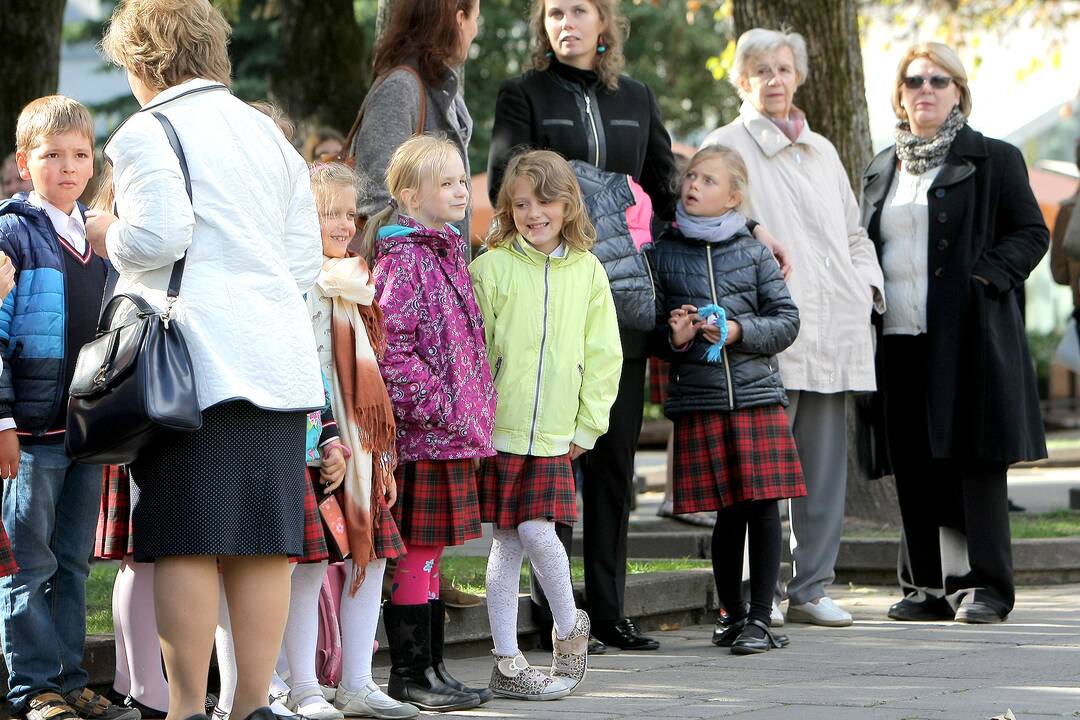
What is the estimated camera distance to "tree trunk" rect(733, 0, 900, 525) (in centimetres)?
888

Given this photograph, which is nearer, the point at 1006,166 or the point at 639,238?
the point at 639,238

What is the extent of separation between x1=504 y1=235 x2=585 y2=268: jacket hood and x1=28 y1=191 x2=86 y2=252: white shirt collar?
1377mm

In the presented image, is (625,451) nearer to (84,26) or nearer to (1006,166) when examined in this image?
(1006,166)

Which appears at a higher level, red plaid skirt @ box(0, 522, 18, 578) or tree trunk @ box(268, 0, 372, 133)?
tree trunk @ box(268, 0, 372, 133)

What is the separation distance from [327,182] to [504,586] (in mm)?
1402

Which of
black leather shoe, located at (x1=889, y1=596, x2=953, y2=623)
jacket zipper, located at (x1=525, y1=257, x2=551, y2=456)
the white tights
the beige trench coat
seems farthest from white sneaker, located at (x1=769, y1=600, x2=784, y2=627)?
jacket zipper, located at (x1=525, y1=257, x2=551, y2=456)

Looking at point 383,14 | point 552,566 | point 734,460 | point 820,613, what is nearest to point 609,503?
point 734,460

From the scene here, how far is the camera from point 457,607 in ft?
19.4

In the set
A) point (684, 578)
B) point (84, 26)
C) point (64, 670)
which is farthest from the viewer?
point (84, 26)

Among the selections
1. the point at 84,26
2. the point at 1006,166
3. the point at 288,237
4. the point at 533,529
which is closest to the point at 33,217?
the point at 288,237

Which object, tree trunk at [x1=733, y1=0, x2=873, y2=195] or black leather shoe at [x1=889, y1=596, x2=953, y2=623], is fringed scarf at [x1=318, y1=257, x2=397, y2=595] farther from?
tree trunk at [x1=733, y1=0, x2=873, y2=195]

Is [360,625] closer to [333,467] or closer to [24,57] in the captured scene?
A: [333,467]

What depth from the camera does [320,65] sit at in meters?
12.3

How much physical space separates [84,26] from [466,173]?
21.1 meters
